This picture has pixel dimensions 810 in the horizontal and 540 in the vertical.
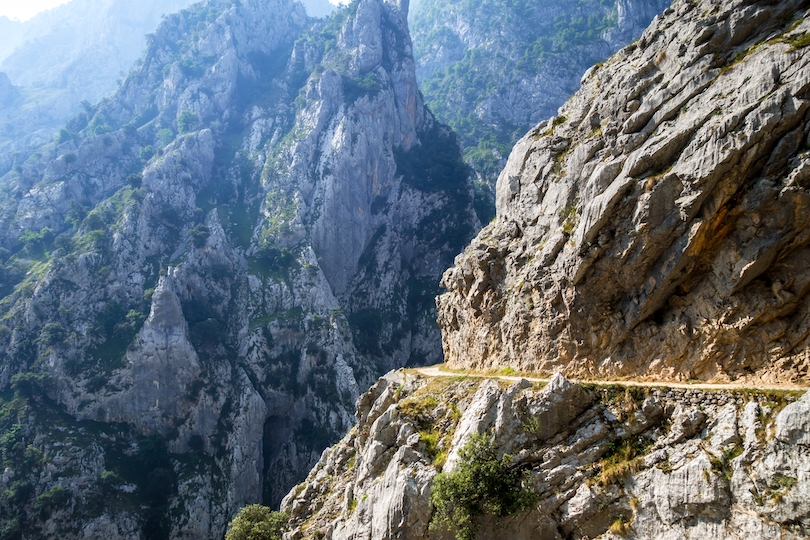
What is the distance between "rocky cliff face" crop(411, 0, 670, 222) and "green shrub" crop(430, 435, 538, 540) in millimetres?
116701

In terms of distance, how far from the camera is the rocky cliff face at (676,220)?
65.6ft

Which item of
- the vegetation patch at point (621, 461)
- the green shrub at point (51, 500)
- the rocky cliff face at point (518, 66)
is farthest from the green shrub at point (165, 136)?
the vegetation patch at point (621, 461)

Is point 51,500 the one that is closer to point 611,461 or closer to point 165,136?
point 611,461

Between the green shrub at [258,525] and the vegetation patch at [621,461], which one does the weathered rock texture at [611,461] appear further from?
the green shrub at [258,525]

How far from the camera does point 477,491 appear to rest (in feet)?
67.2

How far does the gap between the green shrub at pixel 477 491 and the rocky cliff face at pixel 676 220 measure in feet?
25.9

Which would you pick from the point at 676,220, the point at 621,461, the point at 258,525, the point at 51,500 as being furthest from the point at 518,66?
the point at 621,461

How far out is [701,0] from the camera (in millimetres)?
28531

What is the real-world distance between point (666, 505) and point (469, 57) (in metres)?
192

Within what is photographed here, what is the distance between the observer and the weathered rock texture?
605 inches

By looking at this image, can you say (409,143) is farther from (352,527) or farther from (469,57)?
(352,527)

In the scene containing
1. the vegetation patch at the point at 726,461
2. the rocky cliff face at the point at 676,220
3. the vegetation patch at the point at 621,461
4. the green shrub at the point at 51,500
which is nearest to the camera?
the vegetation patch at the point at 726,461

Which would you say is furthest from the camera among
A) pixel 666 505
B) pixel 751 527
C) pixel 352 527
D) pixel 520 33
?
pixel 520 33

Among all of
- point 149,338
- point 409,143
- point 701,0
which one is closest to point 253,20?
point 409,143
